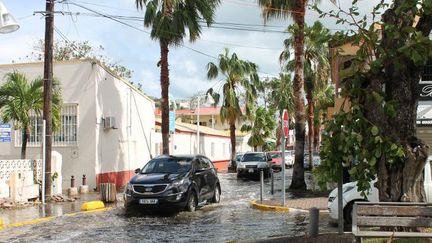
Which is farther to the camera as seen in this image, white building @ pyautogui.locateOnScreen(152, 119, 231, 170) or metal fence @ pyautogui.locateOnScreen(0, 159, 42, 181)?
white building @ pyautogui.locateOnScreen(152, 119, 231, 170)

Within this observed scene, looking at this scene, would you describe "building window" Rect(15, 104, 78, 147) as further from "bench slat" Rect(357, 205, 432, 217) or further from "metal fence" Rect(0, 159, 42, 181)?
"bench slat" Rect(357, 205, 432, 217)

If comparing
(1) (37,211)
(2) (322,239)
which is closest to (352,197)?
(2) (322,239)

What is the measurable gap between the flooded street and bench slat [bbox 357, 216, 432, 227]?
3.64 meters

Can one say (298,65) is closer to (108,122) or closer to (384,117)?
(108,122)

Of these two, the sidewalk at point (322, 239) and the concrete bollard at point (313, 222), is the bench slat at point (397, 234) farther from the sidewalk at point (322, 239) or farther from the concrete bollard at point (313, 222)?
the concrete bollard at point (313, 222)

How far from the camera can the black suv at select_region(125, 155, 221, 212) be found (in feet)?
50.9

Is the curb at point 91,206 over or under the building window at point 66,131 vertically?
under

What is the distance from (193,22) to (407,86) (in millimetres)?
18862

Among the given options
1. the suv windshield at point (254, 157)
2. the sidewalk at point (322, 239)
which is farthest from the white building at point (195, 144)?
the sidewalk at point (322, 239)

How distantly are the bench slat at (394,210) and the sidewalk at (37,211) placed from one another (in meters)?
9.69

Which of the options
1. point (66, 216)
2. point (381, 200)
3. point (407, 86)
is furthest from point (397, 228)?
point (66, 216)

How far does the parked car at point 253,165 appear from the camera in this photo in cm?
3491

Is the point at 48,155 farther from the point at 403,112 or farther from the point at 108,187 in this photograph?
the point at 403,112

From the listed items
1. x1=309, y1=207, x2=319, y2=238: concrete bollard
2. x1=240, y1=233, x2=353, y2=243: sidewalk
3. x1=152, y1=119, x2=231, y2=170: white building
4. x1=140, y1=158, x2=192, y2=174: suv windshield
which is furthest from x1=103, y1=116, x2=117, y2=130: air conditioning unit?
x1=309, y1=207, x2=319, y2=238: concrete bollard
